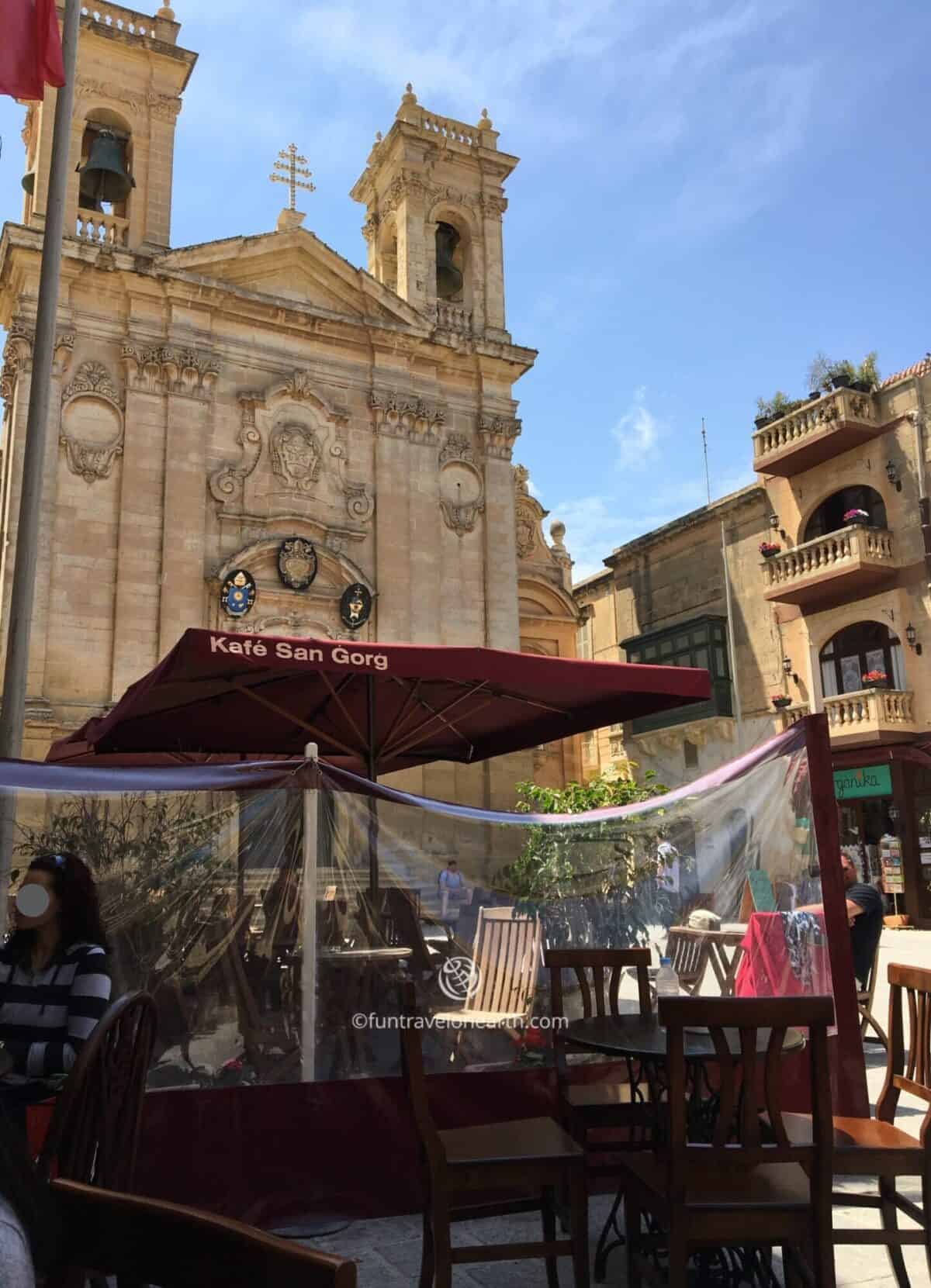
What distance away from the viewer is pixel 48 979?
3949 millimetres

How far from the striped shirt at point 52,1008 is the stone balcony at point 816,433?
2134 cm

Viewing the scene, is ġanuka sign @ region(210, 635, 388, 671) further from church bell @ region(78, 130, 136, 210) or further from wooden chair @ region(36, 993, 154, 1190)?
church bell @ region(78, 130, 136, 210)

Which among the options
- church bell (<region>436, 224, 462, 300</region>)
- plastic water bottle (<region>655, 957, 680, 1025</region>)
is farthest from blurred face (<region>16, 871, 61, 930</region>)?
church bell (<region>436, 224, 462, 300</region>)

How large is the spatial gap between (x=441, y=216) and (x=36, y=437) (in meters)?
19.1

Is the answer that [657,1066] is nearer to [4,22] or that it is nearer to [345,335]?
[4,22]

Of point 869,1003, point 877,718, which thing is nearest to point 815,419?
point 877,718

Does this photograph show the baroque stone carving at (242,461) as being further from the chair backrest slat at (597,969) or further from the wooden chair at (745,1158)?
the wooden chair at (745,1158)

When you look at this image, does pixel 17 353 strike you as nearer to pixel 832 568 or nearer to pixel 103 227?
pixel 103 227

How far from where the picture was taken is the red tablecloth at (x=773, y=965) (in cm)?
514

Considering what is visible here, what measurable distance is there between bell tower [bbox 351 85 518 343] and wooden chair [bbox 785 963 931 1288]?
2061 cm

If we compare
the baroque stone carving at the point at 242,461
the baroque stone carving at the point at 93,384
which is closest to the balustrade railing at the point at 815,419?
the baroque stone carving at the point at 242,461

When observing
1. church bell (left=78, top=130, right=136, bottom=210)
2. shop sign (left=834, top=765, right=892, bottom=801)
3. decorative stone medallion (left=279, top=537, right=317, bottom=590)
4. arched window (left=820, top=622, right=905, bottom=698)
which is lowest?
shop sign (left=834, top=765, right=892, bottom=801)

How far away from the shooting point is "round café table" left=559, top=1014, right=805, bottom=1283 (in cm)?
402

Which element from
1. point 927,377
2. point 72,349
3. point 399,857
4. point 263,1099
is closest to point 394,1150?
point 263,1099
